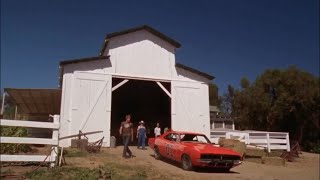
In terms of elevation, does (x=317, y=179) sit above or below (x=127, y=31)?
below

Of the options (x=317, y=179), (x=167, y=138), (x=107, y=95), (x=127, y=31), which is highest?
(x=127, y=31)

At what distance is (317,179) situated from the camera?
39.9 feet

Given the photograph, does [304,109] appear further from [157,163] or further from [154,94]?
[157,163]

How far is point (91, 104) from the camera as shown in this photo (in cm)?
1914

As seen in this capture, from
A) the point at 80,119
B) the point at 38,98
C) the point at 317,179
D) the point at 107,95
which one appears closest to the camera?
the point at 317,179

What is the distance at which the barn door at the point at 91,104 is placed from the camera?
61.2 ft

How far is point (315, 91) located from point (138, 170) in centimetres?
3000

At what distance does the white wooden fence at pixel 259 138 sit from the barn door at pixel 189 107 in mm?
2179

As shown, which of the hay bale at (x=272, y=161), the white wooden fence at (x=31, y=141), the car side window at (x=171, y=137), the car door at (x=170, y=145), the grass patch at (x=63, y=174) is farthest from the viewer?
the hay bale at (x=272, y=161)

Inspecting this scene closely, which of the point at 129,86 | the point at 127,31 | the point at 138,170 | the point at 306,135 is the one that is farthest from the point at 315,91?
the point at 138,170

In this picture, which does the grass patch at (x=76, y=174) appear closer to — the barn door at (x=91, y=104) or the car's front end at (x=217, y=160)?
the car's front end at (x=217, y=160)

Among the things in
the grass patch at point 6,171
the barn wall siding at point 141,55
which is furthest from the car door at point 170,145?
the barn wall siding at point 141,55

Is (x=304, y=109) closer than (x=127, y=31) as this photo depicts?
No

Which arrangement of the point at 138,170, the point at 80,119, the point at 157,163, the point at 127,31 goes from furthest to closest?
the point at 127,31
the point at 80,119
the point at 157,163
the point at 138,170
